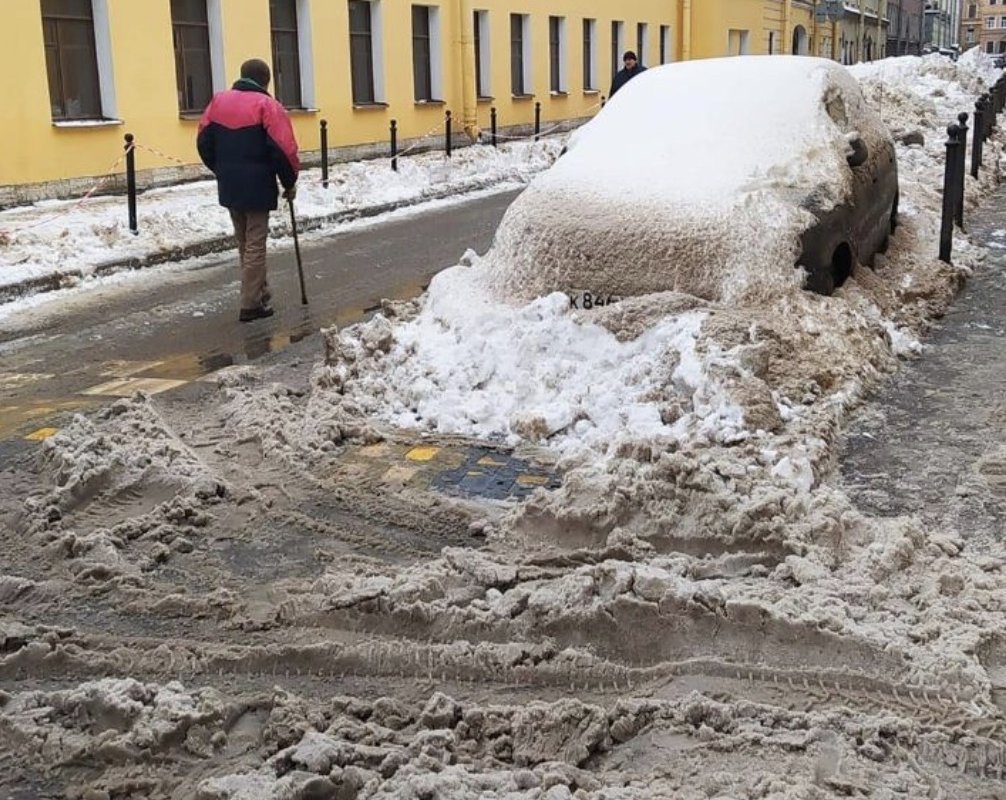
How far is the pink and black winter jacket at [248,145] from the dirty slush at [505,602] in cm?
308

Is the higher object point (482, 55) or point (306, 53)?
point (306, 53)

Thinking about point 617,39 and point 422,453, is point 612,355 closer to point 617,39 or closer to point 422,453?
point 422,453

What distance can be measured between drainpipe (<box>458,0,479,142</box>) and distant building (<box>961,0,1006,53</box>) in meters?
108

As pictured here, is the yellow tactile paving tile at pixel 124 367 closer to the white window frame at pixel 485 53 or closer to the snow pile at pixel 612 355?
the snow pile at pixel 612 355

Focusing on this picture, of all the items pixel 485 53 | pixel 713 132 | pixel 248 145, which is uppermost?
pixel 485 53

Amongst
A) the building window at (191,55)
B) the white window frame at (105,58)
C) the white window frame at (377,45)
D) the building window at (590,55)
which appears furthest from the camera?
the building window at (590,55)

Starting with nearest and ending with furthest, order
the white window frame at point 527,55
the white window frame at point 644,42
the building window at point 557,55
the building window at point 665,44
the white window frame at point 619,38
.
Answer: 1. the white window frame at point 527,55
2. the building window at point 557,55
3. the white window frame at point 619,38
4. the white window frame at point 644,42
5. the building window at point 665,44

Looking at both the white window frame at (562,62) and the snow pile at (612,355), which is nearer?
the snow pile at (612,355)

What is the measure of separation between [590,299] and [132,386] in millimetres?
2675

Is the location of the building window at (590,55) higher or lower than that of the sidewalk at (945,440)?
higher

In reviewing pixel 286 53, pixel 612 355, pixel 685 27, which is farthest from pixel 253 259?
pixel 685 27

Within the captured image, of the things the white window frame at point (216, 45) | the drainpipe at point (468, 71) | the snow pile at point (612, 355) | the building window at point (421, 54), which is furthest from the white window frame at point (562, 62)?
the snow pile at point (612, 355)

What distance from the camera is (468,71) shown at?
79.2 feet

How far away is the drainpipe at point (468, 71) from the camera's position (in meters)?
23.9
